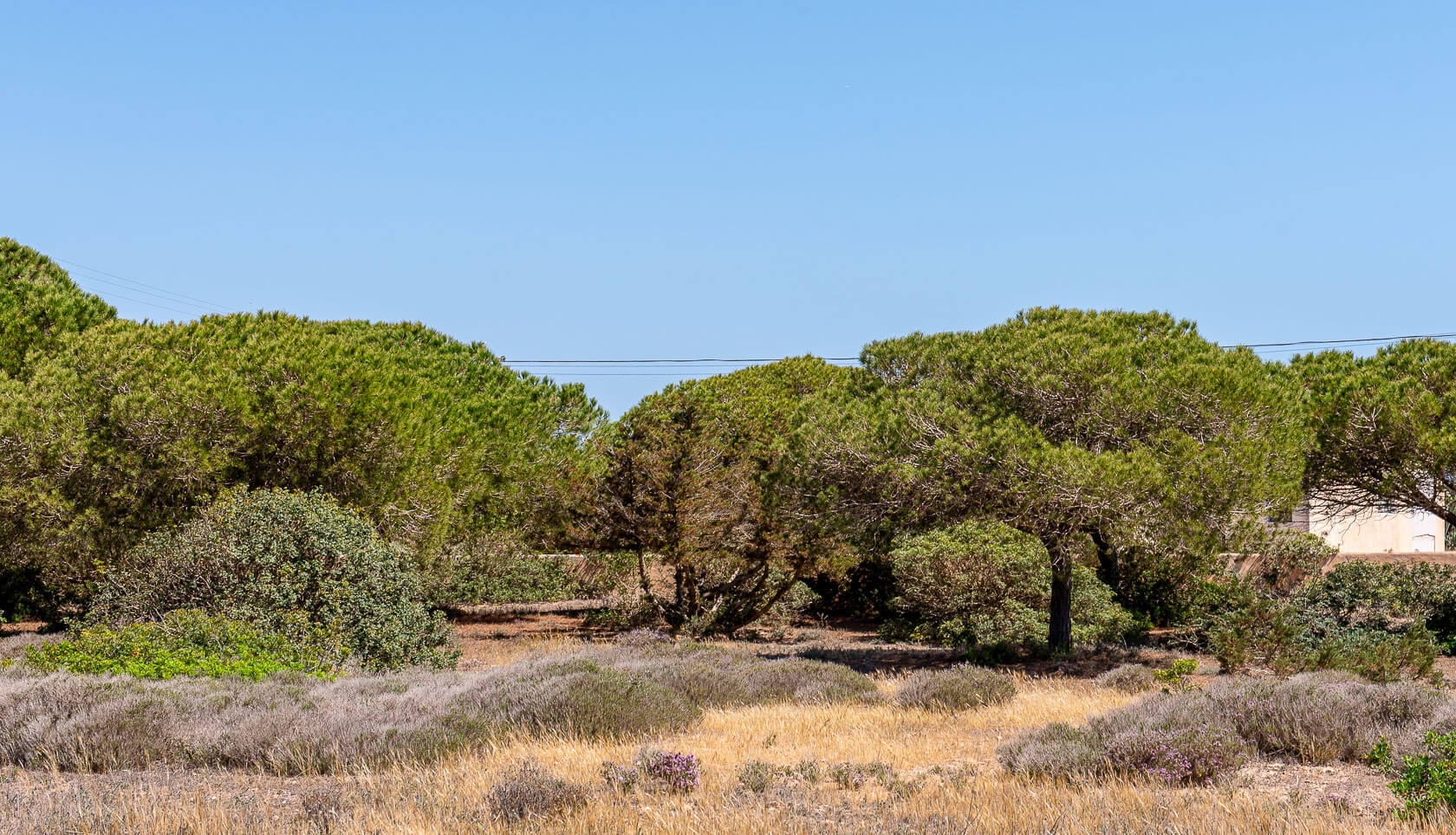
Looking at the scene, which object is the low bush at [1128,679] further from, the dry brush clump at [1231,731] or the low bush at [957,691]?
the dry brush clump at [1231,731]

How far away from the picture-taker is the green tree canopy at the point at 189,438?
57.4 feet

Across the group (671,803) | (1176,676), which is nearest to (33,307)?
(671,803)

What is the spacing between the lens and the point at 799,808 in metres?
6.91

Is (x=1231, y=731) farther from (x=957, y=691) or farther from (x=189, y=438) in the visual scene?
(x=189, y=438)

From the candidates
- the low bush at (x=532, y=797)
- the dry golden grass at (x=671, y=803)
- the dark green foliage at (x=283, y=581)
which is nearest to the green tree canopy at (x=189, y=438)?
the dark green foliage at (x=283, y=581)

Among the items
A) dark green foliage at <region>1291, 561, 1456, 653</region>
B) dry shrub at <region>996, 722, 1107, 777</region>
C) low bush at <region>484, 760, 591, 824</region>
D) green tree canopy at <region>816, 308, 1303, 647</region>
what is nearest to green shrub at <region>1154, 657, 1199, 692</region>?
green tree canopy at <region>816, 308, 1303, 647</region>

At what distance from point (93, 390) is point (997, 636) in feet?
50.8

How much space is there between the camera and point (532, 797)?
669cm

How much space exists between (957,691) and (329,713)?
6248 millimetres

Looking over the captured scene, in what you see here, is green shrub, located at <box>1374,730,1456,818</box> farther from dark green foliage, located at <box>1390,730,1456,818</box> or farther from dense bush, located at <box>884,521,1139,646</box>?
dense bush, located at <box>884,521,1139,646</box>

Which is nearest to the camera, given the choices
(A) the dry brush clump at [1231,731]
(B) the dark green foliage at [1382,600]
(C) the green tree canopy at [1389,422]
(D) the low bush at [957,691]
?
(A) the dry brush clump at [1231,731]

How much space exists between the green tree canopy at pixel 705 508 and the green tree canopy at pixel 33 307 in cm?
1132

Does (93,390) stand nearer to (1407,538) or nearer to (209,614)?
(209,614)

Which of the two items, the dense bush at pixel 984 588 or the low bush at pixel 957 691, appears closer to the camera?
the low bush at pixel 957 691
